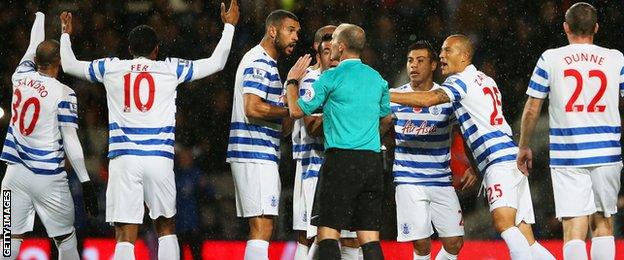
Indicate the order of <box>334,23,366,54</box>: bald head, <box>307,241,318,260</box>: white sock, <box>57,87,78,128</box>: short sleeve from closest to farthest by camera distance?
1. <box>334,23,366,54</box>: bald head
2. <box>307,241,318,260</box>: white sock
3. <box>57,87,78,128</box>: short sleeve

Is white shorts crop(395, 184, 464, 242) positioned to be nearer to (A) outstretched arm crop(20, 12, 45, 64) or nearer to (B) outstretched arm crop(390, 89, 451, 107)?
(B) outstretched arm crop(390, 89, 451, 107)

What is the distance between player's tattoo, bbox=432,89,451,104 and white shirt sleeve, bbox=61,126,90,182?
253 cm

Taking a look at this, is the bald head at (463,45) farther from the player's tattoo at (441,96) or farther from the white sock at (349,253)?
the white sock at (349,253)

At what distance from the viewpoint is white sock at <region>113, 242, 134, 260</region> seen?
765cm

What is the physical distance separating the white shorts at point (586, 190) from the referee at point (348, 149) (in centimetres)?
121

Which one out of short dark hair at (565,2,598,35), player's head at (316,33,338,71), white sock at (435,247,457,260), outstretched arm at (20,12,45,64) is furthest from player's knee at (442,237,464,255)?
outstretched arm at (20,12,45,64)

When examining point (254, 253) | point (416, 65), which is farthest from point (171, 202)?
point (416, 65)

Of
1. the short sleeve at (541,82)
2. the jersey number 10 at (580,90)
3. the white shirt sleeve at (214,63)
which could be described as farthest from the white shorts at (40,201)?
the jersey number 10 at (580,90)

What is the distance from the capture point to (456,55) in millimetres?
7906

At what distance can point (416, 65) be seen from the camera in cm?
813

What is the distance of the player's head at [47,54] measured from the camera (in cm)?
841

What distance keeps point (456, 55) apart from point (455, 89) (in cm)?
41

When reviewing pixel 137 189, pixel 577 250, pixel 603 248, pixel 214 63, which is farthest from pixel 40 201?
pixel 603 248

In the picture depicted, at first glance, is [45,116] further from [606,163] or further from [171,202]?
[606,163]
